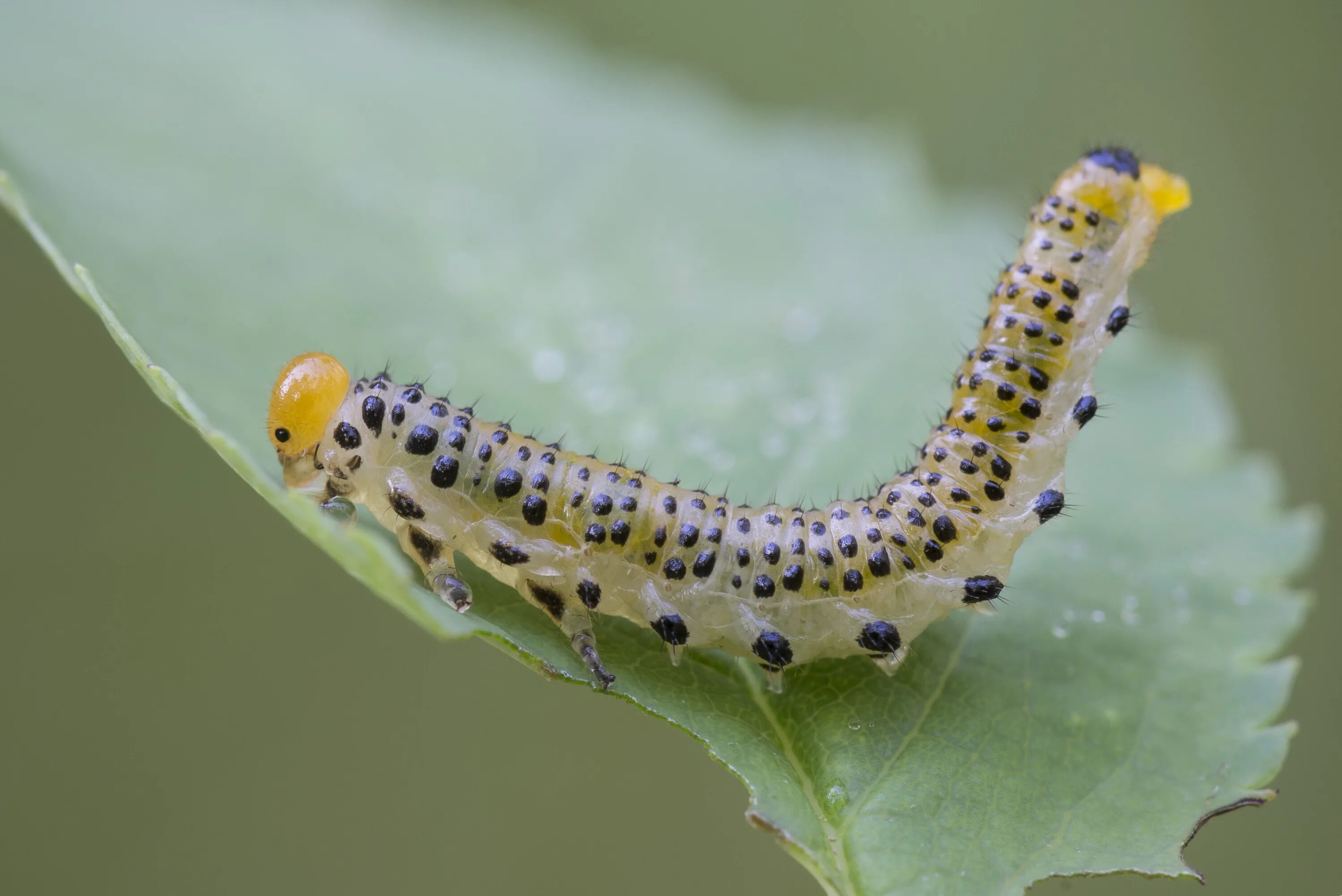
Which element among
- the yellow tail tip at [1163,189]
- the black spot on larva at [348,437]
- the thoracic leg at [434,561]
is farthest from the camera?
the yellow tail tip at [1163,189]

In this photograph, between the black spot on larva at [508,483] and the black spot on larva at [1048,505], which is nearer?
the black spot on larva at [508,483]

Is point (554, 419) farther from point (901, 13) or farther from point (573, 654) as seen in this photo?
point (901, 13)

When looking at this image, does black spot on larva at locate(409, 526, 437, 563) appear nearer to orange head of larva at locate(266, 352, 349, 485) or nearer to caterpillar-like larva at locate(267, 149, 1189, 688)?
caterpillar-like larva at locate(267, 149, 1189, 688)

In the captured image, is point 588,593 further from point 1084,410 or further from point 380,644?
point 380,644

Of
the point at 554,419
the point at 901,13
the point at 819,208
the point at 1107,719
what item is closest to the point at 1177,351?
the point at 819,208

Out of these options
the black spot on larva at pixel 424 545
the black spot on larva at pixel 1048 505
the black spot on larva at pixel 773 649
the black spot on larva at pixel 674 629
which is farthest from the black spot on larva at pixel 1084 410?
the black spot on larva at pixel 424 545

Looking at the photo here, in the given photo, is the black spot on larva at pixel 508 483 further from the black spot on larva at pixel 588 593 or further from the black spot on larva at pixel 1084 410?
the black spot on larva at pixel 1084 410

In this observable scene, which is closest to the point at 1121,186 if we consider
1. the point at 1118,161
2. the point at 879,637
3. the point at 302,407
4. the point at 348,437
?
the point at 1118,161
